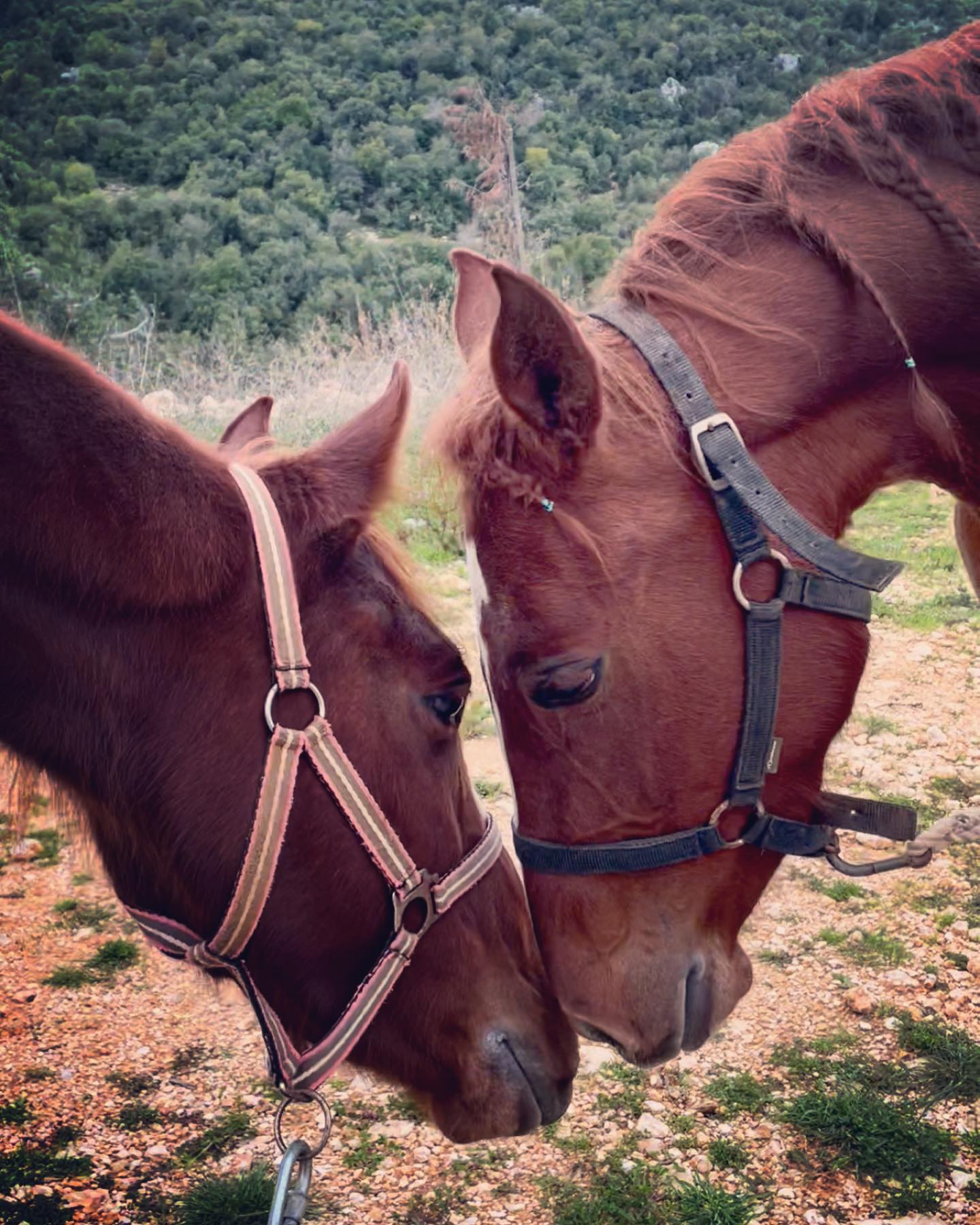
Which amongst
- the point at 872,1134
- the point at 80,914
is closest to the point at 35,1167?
the point at 80,914

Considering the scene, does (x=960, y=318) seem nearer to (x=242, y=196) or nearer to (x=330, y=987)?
(x=330, y=987)

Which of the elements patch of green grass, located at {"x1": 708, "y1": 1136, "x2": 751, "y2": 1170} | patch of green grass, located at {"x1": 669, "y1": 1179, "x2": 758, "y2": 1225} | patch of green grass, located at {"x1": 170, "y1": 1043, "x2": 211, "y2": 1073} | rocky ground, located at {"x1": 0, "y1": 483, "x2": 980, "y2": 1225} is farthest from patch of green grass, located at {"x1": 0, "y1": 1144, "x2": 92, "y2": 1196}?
patch of green grass, located at {"x1": 708, "y1": 1136, "x2": 751, "y2": 1170}

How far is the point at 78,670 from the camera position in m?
1.33

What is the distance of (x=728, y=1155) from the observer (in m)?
2.31

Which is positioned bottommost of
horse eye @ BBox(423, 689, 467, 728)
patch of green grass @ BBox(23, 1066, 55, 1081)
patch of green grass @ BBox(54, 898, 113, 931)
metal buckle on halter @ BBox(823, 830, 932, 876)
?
patch of green grass @ BBox(54, 898, 113, 931)

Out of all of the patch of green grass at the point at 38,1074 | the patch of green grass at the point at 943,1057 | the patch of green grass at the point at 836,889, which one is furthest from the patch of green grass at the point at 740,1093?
the patch of green grass at the point at 38,1074

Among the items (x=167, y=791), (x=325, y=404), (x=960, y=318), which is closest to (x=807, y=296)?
(x=960, y=318)

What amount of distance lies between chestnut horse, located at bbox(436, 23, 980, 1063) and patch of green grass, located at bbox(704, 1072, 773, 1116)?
1.01 metres

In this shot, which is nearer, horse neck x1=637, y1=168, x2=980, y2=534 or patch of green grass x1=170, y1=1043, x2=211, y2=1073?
horse neck x1=637, y1=168, x2=980, y2=534

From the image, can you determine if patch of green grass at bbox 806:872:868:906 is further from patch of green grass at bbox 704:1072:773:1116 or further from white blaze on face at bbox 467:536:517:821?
white blaze on face at bbox 467:536:517:821

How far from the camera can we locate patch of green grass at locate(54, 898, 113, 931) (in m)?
3.56

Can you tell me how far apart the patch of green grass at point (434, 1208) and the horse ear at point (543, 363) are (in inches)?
77.1

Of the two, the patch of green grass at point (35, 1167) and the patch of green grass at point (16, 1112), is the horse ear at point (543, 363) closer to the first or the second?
the patch of green grass at point (35, 1167)

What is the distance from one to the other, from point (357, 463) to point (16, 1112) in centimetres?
234
